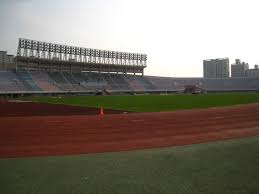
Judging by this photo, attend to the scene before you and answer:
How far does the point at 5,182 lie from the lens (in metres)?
5.11

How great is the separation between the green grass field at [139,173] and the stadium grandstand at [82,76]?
64.3 metres

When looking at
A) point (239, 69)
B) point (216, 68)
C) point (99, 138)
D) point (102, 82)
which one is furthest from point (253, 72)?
point (99, 138)

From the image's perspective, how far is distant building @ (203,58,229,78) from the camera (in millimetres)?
163000

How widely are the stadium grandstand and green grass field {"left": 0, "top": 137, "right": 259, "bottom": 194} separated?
2533 inches

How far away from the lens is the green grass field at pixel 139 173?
4707 mm

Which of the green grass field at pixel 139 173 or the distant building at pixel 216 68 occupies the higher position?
the distant building at pixel 216 68

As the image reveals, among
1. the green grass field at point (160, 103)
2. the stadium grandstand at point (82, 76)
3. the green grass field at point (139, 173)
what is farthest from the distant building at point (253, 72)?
the green grass field at point (139, 173)

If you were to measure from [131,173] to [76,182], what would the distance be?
115cm

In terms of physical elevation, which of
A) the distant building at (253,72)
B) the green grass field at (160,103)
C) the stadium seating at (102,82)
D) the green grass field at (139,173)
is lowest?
the green grass field at (160,103)

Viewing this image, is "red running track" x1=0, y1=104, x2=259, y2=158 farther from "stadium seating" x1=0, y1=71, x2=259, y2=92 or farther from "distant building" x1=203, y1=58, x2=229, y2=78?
"distant building" x1=203, y1=58, x2=229, y2=78

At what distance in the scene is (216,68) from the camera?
168125 millimetres

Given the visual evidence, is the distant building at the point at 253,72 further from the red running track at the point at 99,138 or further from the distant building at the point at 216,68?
the red running track at the point at 99,138

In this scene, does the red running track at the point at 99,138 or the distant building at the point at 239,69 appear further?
the distant building at the point at 239,69

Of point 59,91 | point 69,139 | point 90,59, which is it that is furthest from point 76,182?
point 90,59
